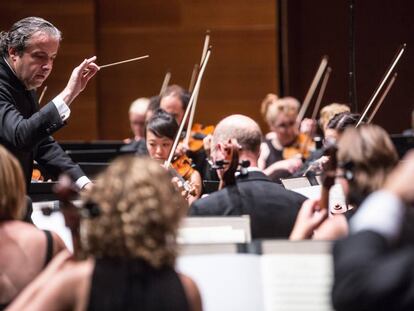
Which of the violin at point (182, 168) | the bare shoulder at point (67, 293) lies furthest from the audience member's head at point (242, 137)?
the bare shoulder at point (67, 293)

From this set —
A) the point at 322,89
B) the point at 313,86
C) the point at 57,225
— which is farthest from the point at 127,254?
the point at 322,89

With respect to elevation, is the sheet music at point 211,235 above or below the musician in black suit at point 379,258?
below

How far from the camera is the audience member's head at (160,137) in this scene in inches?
211

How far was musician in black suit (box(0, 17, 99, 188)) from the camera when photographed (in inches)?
151

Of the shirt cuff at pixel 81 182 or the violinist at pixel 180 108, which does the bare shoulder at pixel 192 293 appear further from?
the violinist at pixel 180 108

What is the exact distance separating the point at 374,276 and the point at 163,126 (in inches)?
136

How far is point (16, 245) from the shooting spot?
2.61 metres

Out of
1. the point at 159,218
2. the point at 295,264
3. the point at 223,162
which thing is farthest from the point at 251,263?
the point at 223,162

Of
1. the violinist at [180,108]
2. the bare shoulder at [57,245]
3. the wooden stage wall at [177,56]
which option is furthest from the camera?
the wooden stage wall at [177,56]

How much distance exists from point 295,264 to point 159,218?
0.47m

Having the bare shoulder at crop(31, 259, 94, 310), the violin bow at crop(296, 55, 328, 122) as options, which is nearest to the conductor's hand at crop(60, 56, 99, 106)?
the bare shoulder at crop(31, 259, 94, 310)

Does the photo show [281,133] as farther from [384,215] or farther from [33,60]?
[384,215]

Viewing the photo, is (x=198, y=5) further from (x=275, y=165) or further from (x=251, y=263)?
(x=251, y=263)

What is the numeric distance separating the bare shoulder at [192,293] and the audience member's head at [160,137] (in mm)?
3098
